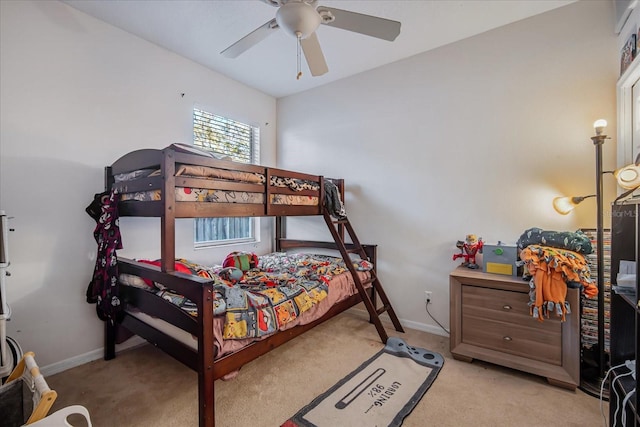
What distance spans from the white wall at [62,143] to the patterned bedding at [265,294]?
61 centimetres

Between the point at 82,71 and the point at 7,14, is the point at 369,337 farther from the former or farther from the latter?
the point at 7,14

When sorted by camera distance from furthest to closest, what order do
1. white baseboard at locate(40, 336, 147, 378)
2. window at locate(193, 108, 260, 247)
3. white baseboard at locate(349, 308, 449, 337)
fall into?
window at locate(193, 108, 260, 247) → white baseboard at locate(349, 308, 449, 337) → white baseboard at locate(40, 336, 147, 378)

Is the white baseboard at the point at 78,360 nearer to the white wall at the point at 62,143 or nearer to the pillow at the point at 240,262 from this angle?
the white wall at the point at 62,143

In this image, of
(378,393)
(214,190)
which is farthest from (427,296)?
(214,190)

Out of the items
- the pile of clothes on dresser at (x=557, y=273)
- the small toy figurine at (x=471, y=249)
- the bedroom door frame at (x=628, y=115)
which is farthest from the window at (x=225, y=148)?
the bedroom door frame at (x=628, y=115)

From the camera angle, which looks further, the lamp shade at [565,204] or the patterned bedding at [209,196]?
the lamp shade at [565,204]

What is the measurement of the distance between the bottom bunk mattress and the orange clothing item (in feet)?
4.61

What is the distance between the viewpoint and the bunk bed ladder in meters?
2.66

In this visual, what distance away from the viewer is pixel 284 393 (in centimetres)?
190

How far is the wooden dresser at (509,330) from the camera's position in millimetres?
1910

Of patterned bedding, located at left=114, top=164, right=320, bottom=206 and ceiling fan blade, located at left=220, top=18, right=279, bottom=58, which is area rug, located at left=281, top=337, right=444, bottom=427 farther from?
ceiling fan blade, located at left=220, top=18, right=279, bottom=58

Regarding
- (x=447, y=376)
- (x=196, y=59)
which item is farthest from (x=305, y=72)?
A: (x=447, y=376)

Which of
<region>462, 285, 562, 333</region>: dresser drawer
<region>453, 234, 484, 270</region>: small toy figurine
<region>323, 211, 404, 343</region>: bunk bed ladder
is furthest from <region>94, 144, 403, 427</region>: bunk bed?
<region>453, 234, 484, 270</region>: small toy figurine

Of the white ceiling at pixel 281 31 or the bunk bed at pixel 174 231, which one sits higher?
the white ceiling at pixel 281 31
